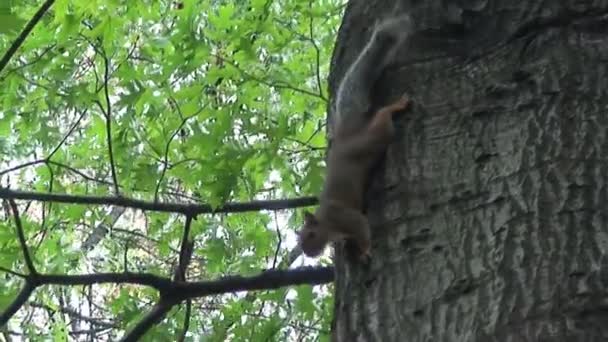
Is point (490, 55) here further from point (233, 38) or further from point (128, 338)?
point (233, 38)

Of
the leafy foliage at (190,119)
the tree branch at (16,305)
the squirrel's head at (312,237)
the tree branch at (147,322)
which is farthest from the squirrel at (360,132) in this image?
the tree branch at (16,305)

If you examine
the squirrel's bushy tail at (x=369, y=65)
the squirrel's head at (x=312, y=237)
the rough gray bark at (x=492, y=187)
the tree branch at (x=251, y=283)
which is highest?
the squirrel's head at (x=312, y=237)

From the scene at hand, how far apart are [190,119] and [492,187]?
2.07m

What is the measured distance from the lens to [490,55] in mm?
1656

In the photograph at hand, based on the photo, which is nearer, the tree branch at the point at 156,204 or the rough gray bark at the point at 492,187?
the rough gray bark at the point at 492,187

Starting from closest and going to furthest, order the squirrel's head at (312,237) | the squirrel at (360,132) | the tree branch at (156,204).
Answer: the squirrel at (360,132), the squirrel's head at (312,237), the tree branch at (156,204)

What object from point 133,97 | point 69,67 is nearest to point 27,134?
point 69,67

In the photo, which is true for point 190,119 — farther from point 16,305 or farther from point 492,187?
point 492,187

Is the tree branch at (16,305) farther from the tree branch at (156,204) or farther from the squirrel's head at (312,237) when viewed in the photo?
the squirrel's head at (312,237)

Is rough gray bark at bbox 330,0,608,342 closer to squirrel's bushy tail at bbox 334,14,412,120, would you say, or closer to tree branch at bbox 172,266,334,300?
squirrel's bushy tail at bbox 334,14,412,120

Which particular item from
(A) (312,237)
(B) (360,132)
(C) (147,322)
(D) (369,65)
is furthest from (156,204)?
(D) (369,65)

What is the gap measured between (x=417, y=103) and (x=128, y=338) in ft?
4.67

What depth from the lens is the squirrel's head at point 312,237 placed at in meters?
2.78

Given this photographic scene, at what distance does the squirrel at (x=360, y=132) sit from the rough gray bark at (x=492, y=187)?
0.09 ft
